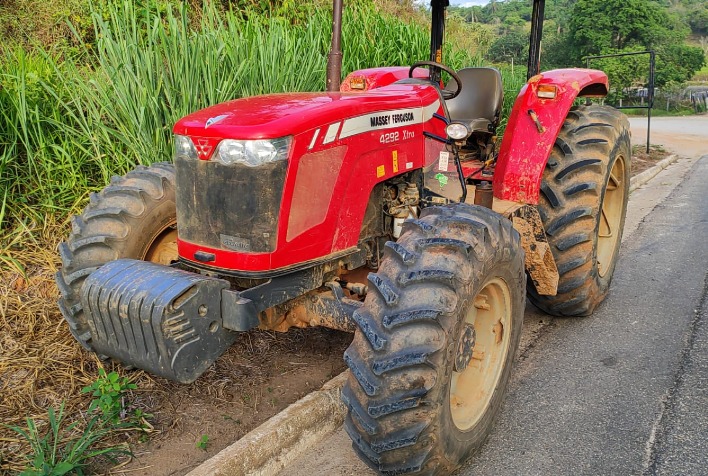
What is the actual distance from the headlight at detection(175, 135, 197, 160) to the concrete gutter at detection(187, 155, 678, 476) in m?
1.16

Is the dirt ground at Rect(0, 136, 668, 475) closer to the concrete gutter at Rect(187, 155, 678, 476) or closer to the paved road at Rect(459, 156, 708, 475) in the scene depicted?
the concrete gutter at Rect(187, 155, 678, 476)

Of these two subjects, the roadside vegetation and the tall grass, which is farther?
the roadside vegetation

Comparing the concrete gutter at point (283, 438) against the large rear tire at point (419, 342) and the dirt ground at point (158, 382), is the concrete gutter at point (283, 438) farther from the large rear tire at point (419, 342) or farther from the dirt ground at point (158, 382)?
the large rear tire at point (419, 342)

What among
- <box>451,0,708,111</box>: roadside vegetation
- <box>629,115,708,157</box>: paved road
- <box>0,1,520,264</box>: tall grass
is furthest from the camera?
<box>451,0,708,111</box>: roadside vegetation

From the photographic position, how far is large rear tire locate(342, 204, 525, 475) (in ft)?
7.00

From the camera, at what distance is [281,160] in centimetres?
231

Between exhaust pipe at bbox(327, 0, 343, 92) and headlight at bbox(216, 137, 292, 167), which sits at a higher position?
exhaust pipe at bbox(327, 0, 343, 92)

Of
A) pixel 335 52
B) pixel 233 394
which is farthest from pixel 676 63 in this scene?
pixel 233 394

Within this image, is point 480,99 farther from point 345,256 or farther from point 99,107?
point 99,107

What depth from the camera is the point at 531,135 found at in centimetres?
355

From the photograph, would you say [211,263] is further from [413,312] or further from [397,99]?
[397,99]

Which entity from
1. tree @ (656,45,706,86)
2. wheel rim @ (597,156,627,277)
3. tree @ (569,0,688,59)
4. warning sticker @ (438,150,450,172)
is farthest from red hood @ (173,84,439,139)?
tree @ (569,0,688,59)

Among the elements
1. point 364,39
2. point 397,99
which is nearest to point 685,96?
point 364,39

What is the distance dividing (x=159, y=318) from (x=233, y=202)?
52 cm
